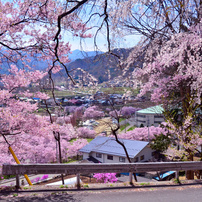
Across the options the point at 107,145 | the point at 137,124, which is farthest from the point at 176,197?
the point at 137,124

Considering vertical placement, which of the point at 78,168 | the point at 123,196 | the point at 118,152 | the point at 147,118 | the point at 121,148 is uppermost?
the point at 78,168

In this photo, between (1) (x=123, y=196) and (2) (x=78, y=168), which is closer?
(1) (x=123, y=196)

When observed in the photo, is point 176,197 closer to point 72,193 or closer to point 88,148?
point 72,193

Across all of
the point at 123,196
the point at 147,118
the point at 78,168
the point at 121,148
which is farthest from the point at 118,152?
the point at 123,196

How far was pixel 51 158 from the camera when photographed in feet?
104

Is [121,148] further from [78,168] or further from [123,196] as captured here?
[123,196]

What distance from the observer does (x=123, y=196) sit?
470 centimetres

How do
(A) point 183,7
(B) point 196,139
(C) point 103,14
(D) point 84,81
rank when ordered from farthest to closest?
(B) point 196,139
(D) point 84,81
(C) point 103,14
(A) point 183,7

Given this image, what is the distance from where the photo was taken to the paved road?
452 cm

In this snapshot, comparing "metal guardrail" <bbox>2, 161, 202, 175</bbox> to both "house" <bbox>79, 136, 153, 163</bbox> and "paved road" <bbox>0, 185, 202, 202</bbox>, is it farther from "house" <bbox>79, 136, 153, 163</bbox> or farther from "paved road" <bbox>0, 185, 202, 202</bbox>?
"house" <bbox>79, 136, 153, 163</bbox>

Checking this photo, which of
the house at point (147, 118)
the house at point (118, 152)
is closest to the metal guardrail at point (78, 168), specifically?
the house at point (118, 152)

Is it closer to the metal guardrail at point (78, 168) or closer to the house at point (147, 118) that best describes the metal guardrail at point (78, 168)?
the metal guardrail at point (78, 168)

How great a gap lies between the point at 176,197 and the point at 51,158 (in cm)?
2898

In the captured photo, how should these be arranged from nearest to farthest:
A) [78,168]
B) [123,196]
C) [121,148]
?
[123,196]
[78,168]
[121,148]
